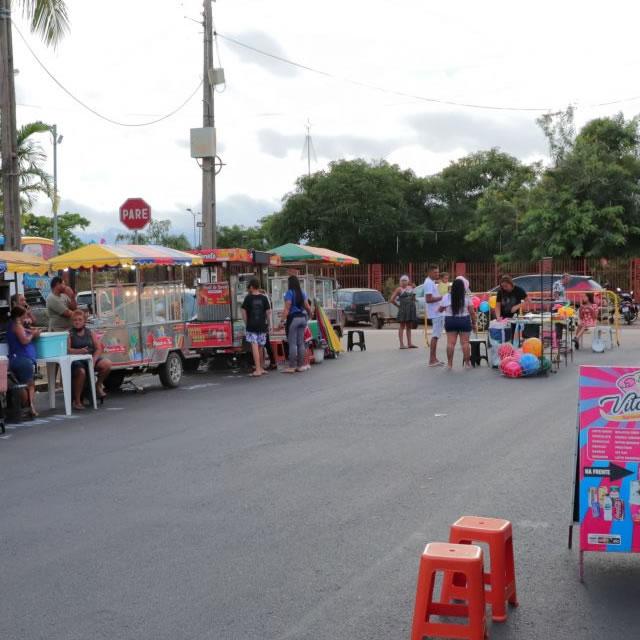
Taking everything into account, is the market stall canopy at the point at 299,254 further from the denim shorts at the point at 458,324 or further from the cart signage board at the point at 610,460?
the cart signage board at the point at 610,460

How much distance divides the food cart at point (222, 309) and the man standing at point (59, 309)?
3.14 m

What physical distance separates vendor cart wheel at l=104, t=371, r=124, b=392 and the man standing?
131cm

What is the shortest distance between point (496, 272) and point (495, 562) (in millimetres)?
35257

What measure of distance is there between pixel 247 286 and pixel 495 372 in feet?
17.9

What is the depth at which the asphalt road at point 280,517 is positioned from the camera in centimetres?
502

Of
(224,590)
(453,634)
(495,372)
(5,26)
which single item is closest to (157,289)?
(5,26)

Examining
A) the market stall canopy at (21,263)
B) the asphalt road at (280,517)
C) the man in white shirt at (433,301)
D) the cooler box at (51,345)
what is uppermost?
the market stall canopy at (21,263)

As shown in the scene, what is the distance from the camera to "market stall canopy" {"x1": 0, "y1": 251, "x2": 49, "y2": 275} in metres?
14.3

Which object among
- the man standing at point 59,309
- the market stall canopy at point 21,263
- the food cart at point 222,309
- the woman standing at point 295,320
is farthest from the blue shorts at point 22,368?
the woman standing at point 295,320

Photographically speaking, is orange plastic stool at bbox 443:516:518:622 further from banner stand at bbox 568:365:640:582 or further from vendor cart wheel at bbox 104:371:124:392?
vendor cart wheel at bbox 104:371:124:392

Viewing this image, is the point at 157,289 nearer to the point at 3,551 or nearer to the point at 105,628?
the point at 3,551

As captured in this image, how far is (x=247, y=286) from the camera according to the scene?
1914 centimetres

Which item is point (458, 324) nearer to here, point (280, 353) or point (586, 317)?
point (280, 353)

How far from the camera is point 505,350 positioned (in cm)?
1659
